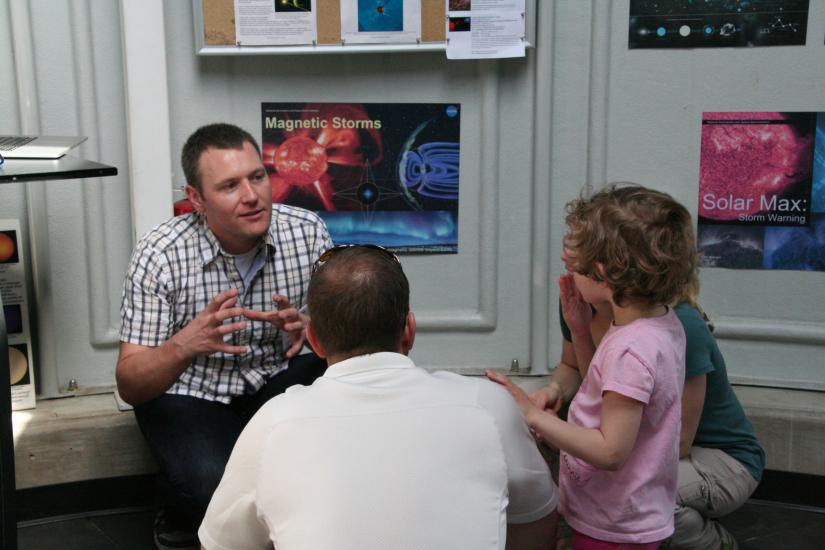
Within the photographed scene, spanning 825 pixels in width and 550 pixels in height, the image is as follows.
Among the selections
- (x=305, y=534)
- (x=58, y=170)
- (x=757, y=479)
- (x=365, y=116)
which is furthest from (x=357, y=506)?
(x=365, y=116)

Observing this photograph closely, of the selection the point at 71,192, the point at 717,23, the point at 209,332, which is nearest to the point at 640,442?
the point at 209,332

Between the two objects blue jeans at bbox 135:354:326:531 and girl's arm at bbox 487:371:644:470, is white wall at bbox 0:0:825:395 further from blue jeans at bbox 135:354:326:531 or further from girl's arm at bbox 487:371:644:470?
girl's arm at bbox 487:371:644:470

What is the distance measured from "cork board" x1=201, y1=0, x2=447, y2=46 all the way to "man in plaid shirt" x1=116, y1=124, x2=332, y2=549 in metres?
0.55

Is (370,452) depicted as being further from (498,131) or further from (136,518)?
(498,131)

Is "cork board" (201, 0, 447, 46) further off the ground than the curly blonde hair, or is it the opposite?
"cork board" (201, 0, 447, 46)

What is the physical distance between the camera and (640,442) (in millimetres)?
2096

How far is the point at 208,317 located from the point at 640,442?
115 centimetres

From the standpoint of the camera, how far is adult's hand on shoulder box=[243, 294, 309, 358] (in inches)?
102

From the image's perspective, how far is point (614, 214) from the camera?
2070 mm

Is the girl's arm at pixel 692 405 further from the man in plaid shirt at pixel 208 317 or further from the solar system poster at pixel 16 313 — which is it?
the solar system poster at pixel 16 313

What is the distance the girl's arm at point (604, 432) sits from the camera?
77.9 inches

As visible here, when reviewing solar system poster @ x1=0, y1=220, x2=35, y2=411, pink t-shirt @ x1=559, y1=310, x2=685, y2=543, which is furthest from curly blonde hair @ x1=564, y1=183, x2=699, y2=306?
solar system poster @ x1=0, y1=220, x2=35, y2=411

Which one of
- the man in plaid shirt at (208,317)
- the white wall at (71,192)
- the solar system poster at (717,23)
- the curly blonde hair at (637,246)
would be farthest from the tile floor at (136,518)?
the solar system poster at (717,23)

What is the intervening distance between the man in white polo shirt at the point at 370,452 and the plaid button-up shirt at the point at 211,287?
3.93 ft
